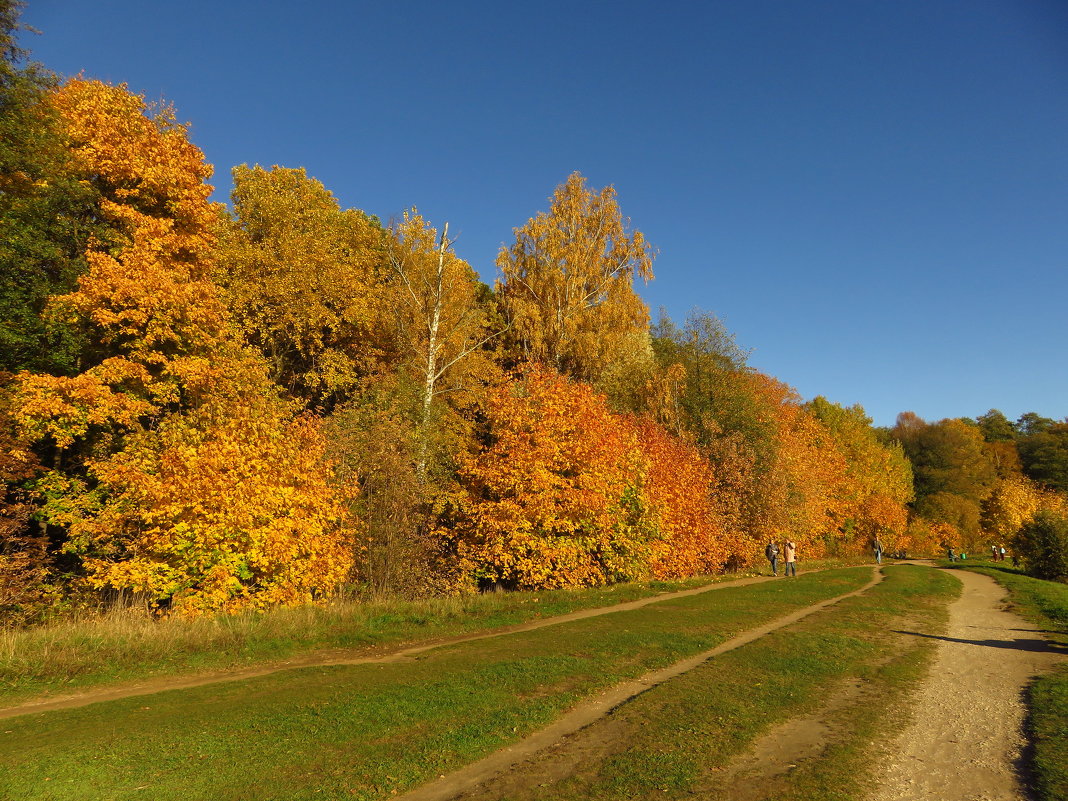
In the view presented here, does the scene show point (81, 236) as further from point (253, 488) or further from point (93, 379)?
point (253, 488)

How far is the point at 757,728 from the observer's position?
297 inches

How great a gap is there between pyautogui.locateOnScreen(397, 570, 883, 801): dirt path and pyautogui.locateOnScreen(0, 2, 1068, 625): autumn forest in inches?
444

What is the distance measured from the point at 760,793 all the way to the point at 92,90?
26.0 meters

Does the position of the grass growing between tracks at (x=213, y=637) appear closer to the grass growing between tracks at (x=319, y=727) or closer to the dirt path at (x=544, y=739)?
the grass growing between tracks at (x=319, y=727)

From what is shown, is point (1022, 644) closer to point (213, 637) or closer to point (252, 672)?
point (252, 672)

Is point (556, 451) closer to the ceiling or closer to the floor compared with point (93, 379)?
closer to the floor

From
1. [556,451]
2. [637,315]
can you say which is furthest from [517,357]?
[556,451]

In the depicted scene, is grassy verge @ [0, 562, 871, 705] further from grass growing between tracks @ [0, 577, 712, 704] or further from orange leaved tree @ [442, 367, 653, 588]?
orange leaved tree @ [442, 367, 653, 588]

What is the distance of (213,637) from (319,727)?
265 inches

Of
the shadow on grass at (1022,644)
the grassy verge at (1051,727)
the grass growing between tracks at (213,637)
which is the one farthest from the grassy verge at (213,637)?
the grassy verge at (1051,727)

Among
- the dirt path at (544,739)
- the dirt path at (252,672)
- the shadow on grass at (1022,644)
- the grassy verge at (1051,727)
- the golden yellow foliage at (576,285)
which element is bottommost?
the dirt path at (252,672)

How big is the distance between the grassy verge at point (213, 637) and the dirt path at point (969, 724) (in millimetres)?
10214

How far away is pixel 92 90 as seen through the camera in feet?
61.4

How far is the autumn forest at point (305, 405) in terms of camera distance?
16.2 metres
